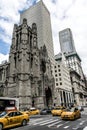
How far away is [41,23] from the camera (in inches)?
4493

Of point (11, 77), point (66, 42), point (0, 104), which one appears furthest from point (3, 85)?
point (66, 42)

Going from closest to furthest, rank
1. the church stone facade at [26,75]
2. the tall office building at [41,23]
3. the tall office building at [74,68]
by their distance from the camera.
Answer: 1. the church stone facade at [26,75]
2. the tall office building at [74,68]
3. the tall office building at [41,23]

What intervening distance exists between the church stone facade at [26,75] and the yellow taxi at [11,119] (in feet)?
104

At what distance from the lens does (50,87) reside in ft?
198

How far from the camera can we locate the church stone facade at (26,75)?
48.8 metres

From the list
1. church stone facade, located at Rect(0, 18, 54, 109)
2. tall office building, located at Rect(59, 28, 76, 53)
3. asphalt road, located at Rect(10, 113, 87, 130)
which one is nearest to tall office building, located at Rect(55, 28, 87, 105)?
tall office building, located at Rect(59, 28, 76, 53)

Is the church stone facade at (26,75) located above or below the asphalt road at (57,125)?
above

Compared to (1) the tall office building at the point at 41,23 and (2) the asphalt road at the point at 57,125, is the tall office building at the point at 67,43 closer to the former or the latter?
(1) the tall office building at the point at 41,23

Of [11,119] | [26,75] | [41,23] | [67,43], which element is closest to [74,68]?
[41,23]

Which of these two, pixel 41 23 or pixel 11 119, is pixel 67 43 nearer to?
pixel 41 23

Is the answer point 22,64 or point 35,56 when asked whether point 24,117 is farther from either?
point 35,56

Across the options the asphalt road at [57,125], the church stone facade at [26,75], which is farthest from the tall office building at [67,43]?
the asphalt road at [57,125]

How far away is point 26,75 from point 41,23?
73.9 meters

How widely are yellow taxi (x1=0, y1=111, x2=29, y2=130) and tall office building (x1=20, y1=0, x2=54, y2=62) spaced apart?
93272 mm
